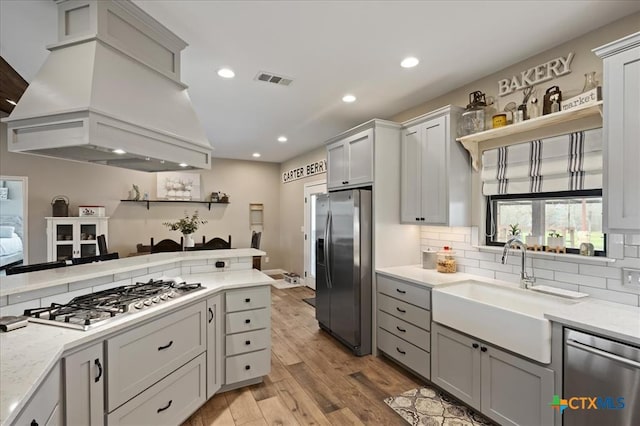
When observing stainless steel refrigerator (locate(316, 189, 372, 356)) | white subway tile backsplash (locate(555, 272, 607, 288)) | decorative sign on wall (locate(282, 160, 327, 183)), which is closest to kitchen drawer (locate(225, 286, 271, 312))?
stainless steel refrigerator (locate(316, 189, 372, 356))

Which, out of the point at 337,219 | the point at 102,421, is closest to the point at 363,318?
the point at 337,219

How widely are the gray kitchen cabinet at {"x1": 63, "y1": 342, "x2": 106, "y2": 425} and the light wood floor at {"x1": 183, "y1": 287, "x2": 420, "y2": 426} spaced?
0.85 metres

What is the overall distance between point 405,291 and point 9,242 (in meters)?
6.64

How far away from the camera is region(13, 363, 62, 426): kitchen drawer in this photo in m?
1.03

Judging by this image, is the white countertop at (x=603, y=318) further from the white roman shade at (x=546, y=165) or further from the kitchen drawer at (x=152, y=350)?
the kitchen drawer at (x=152, y=350)

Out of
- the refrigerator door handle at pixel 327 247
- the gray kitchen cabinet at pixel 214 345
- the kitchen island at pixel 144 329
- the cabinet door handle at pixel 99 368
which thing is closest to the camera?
the kitchen island at pixel 144 329

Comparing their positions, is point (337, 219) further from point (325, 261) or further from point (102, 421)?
point (102, 421)

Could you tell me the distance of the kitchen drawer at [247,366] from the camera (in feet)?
8.31

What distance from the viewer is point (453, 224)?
9.22 ft

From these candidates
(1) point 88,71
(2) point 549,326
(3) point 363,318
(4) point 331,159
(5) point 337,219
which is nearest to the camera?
(1) point 88,71

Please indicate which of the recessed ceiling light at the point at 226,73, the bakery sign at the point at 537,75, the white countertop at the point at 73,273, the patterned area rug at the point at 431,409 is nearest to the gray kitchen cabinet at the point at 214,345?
the white countertop at the point at 73,273

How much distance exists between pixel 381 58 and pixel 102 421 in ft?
9.65

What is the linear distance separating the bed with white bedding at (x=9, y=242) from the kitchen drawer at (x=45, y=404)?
5.39 m

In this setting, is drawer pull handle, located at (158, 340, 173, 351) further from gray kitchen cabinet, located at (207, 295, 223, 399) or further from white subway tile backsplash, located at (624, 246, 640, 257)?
white subway tile backsplash, located at (624, 246, 640, 257)
